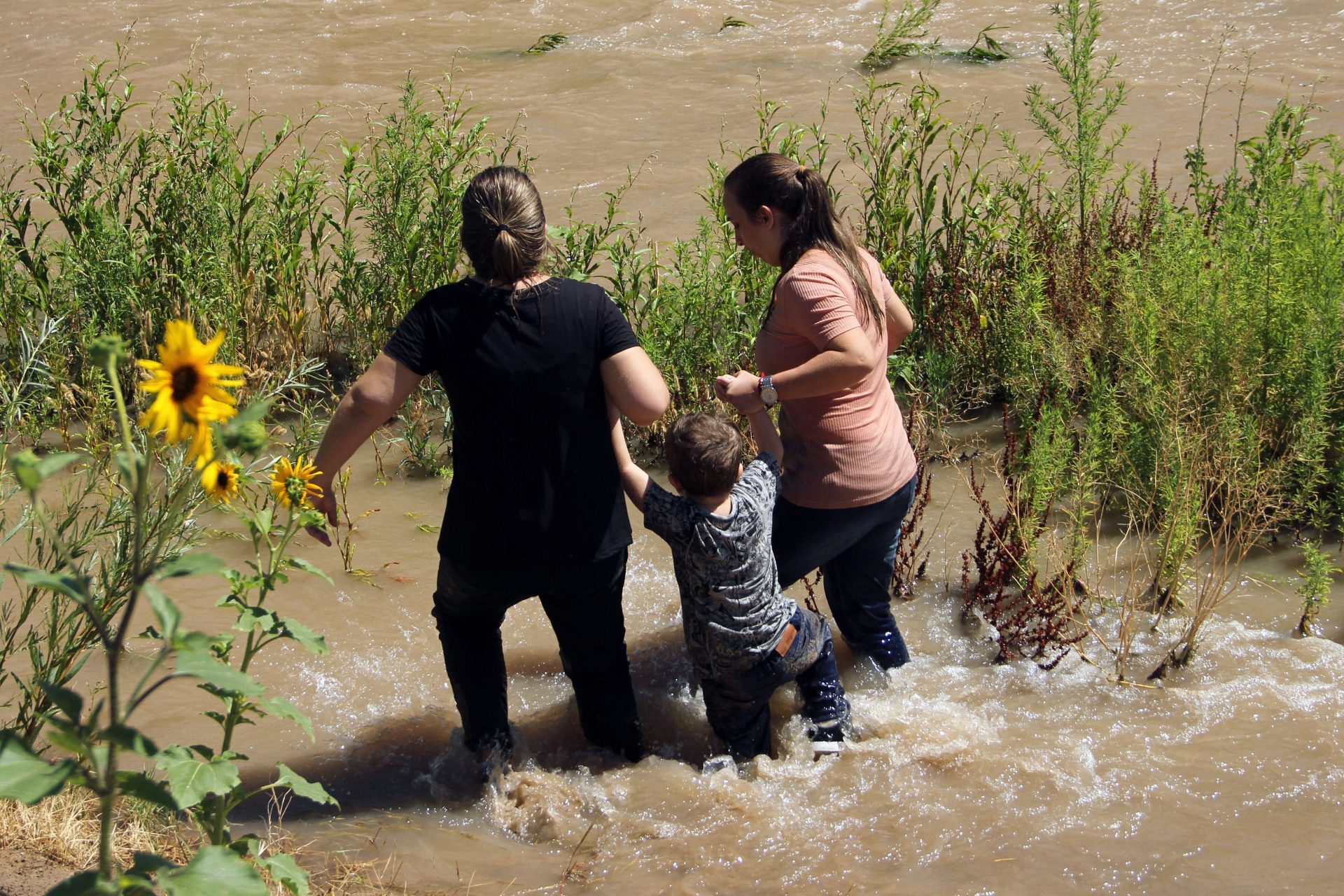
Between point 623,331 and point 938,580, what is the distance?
2.24 metres

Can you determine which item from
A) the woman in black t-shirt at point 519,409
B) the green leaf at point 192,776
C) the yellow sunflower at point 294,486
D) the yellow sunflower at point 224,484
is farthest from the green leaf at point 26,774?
the woman in black t-shirt at point 519,409

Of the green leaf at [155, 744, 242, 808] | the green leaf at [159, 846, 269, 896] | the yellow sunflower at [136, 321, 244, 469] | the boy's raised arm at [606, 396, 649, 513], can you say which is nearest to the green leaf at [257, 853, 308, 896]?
the green leaf at [155, 744, 242, 808]

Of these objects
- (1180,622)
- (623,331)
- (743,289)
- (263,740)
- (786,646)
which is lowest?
(263,740)

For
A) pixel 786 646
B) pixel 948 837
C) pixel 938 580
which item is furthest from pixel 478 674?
pixel 938 580

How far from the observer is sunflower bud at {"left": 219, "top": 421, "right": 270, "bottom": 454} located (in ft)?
5.86

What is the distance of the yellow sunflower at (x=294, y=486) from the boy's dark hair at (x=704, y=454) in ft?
2.91

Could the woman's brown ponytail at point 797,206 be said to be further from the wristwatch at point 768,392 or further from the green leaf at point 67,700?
the green leaf at point 67,700

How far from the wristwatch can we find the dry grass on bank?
4.86 ft

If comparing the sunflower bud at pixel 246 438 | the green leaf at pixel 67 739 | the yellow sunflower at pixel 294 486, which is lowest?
the green leaf at pixel 67 739

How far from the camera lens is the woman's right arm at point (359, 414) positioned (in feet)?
9.13

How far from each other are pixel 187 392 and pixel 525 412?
3.51 feet

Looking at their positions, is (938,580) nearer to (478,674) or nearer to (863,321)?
(863,321)

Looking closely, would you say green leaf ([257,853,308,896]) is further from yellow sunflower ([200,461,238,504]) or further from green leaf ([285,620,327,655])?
yellow sunflower ([200,461,238,504])

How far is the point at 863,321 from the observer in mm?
3240
